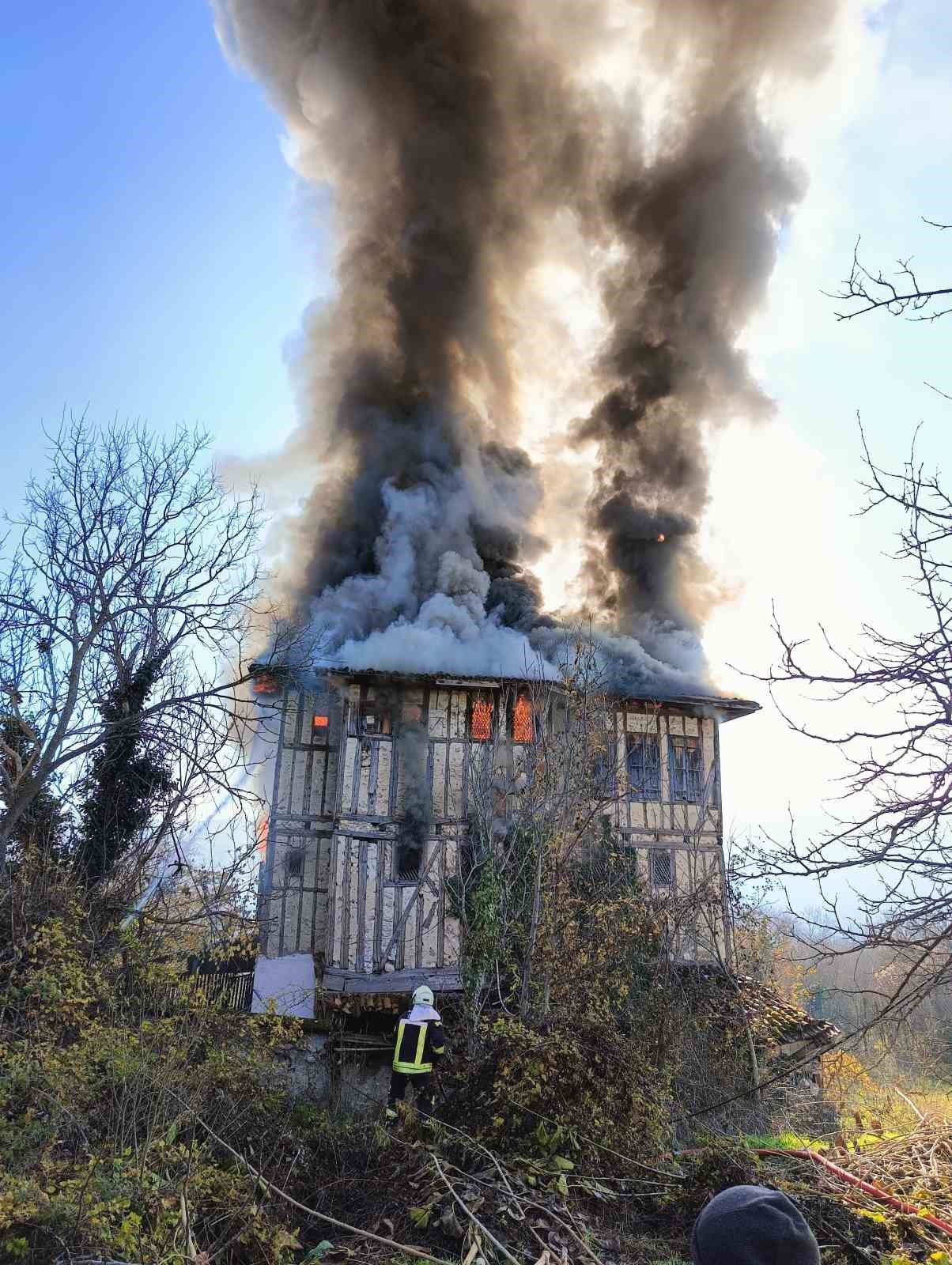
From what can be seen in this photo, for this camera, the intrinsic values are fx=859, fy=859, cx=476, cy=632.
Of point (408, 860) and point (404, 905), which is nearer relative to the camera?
point (404, 905)

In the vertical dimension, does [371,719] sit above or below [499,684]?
Answer: below

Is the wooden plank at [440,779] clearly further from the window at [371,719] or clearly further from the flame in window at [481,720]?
the window at [371,719]

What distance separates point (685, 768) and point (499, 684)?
4.24 metres

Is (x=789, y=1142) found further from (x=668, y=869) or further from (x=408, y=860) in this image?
(x=408, y=860)

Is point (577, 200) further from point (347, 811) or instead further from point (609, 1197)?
point (609, 1197)

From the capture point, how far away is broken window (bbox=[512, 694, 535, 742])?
1589 centimetres

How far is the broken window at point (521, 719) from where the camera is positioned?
52.1ft

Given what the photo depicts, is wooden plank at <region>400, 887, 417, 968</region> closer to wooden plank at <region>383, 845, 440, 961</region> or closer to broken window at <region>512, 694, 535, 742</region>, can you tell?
wooden plank at <region>383, 845, 440, 961</region>

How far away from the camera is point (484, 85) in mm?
26172

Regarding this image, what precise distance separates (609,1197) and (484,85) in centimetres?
2873

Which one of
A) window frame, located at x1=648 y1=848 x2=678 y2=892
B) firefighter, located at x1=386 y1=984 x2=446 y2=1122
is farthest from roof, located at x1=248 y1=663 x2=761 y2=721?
firefighter, located at x1=386 y1=984 x2=446 y2=1122

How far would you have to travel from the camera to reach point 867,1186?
5965 mm

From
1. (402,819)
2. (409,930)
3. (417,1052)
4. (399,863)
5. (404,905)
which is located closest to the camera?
(417,1052)

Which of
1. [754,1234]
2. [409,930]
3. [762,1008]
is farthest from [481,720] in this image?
[754,1234]
